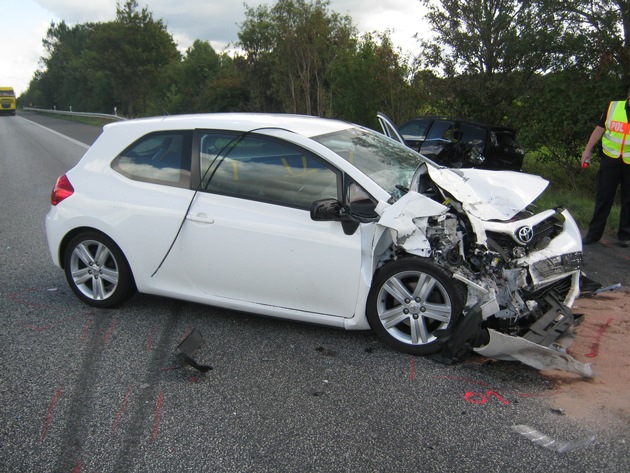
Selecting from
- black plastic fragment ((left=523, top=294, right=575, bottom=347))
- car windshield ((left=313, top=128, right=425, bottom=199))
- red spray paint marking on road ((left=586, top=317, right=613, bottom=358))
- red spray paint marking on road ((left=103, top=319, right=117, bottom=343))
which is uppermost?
car windshield ((left=313, top=128, right=425, bottom=199))

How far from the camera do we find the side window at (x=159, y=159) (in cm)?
465

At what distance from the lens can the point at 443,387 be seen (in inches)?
143

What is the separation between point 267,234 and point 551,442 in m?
2.23

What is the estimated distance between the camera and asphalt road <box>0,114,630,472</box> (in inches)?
116

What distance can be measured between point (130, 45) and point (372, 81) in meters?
39.2

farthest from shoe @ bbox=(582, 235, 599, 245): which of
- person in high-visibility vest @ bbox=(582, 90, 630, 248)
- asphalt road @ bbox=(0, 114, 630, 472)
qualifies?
asphalt road @ bbox=(0, 114, 630, 472)

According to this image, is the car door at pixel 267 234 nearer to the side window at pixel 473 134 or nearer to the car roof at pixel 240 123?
the car roof at pixel 240 123

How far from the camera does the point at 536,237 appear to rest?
165 inches

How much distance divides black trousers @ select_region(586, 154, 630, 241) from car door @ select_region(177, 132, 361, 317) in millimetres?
4405

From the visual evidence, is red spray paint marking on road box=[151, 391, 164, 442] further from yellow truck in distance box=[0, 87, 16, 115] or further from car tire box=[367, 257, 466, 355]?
yellow truck in distance box=[0, 87, 16, 115]

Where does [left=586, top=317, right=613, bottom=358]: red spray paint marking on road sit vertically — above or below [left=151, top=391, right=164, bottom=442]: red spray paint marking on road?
above

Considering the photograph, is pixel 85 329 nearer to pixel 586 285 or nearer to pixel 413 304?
pixel 413 304

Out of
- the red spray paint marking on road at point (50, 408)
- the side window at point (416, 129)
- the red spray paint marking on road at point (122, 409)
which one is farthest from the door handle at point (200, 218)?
the side window at point (416, 129)

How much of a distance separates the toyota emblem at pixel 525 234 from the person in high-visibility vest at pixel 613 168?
3593 mm
